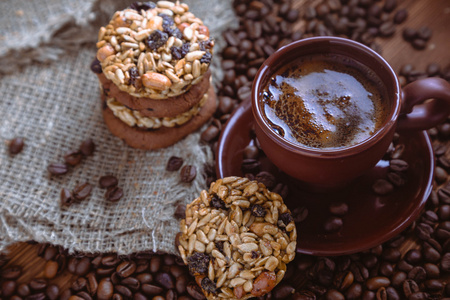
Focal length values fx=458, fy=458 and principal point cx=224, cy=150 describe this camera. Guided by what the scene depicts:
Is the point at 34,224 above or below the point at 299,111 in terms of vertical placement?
below

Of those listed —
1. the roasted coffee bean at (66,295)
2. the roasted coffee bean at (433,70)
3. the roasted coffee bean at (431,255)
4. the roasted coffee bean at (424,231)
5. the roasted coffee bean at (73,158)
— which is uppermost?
the roasted coffee bean at (433,70)

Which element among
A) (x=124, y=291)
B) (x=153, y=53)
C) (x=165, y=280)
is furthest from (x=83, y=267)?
(x=153, y=53)

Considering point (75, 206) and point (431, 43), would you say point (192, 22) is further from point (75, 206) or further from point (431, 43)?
point (431, 43)

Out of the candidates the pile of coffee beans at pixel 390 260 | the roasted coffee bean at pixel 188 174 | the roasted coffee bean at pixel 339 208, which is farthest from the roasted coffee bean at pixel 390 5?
the roasted coffee bean at pixel 188 174

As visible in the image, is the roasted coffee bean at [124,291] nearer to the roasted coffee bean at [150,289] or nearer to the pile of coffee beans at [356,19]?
the roasted coffee bean at [150,289]

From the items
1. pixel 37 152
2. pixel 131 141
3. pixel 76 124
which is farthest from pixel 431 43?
pixel 37 152

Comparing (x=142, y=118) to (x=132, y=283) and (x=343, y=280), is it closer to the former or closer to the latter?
(x=132, y=283)
